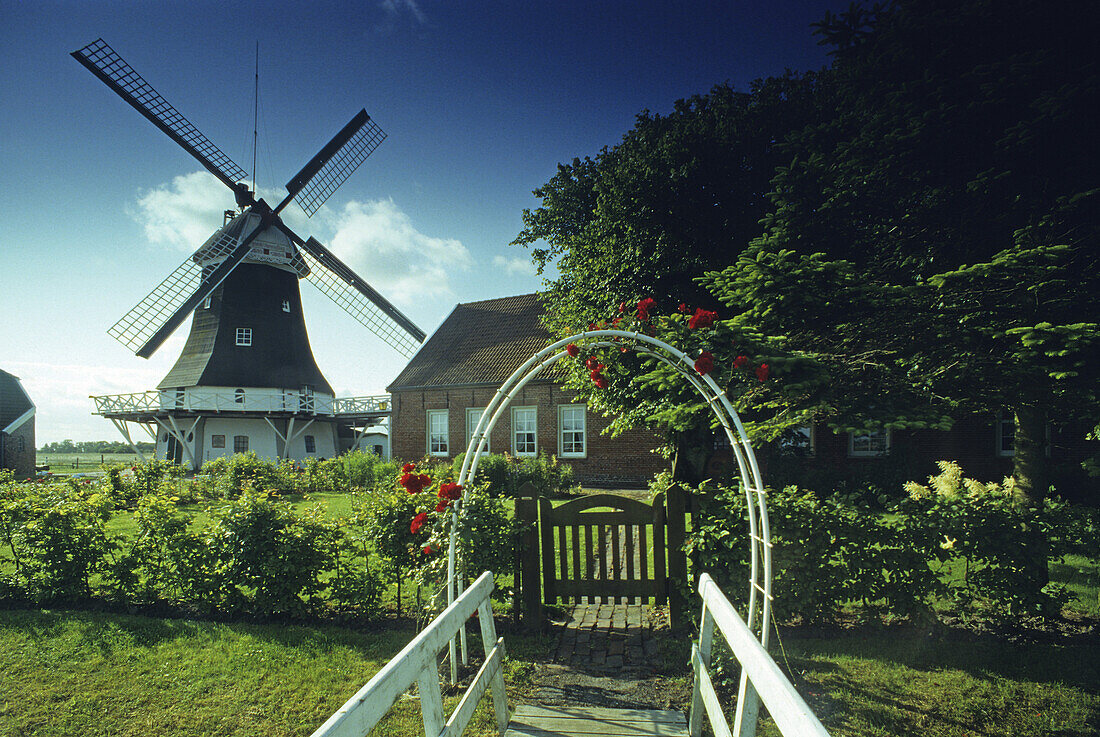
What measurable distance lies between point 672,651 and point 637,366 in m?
4.98

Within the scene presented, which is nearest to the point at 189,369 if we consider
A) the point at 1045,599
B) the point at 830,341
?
the point at 830,341

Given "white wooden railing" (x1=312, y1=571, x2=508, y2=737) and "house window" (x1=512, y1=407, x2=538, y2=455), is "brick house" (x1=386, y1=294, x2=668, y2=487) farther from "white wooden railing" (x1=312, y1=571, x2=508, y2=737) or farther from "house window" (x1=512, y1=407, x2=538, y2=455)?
"white wooden railing" (x1=312, y1=571, x2=508, y2=737)

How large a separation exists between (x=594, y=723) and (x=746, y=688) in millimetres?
1213

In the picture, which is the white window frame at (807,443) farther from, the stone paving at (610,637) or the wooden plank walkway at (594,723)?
the wooden plank walkway at (594,723)

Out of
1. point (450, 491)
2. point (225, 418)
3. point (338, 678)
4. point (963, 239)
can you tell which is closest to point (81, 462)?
point (225, 418)

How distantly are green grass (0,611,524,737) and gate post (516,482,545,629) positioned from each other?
0.90 meters

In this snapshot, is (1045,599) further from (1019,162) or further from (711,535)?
(1019,162)

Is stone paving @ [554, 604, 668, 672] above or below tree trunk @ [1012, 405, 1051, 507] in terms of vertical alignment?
below

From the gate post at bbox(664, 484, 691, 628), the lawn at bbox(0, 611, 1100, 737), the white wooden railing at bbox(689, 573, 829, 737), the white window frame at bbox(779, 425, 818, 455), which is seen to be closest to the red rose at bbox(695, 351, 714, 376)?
the gate post at bbox(664, 484, 691, 628)

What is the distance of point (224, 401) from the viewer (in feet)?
74.6

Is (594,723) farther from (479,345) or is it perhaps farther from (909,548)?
(479,345)

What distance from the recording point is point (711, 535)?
5113 millimetres

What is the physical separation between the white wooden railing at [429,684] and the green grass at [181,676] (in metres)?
0.89

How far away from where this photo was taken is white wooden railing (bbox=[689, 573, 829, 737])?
1.57 meters
